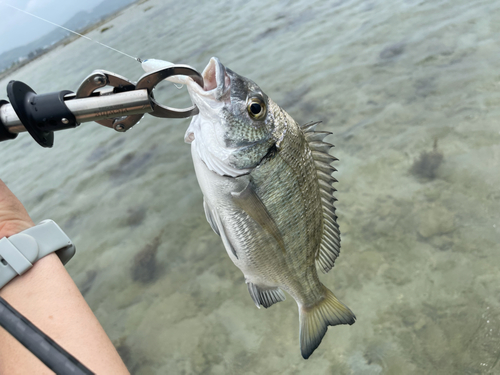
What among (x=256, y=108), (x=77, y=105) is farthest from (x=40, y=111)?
(x=256, y=108)

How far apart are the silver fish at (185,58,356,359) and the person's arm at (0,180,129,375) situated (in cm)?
61

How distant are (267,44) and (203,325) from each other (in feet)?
20.8

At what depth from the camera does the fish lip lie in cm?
122

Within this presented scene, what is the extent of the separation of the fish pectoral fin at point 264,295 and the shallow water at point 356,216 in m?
0.80

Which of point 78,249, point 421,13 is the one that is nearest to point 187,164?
point 78,249

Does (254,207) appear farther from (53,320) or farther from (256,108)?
(53,320)

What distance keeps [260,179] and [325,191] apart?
0.43 metres

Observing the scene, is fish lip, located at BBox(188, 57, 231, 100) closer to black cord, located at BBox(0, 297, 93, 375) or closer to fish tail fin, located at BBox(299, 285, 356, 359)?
black cord, located at BBox(0, 297, 93, 375)

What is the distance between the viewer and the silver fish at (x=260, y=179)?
52.4 inches

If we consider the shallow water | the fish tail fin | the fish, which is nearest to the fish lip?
the fish

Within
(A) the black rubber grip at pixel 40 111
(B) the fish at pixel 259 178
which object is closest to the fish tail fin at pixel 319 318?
(B) the fish at pixel 259 178

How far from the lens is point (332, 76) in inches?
199

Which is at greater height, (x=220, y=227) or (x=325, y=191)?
(x=220, y=227)

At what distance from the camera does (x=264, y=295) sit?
1679 mm
